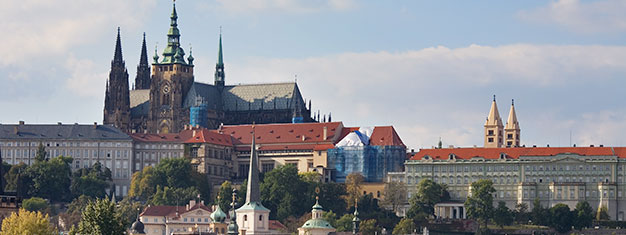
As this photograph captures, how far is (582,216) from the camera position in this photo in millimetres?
179250

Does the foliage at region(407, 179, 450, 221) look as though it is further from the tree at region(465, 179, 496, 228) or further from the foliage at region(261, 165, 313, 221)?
the foliage at region(261, 165, 313, 221)

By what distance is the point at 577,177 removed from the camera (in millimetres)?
189750

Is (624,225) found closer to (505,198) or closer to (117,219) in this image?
(505,198)

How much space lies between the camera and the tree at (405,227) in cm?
17750

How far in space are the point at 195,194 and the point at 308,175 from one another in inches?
450

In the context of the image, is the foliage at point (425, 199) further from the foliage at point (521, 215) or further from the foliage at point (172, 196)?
the foliage at point (172, 196)

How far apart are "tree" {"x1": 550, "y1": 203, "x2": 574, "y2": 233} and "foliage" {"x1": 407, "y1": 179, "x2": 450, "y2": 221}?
12309mm

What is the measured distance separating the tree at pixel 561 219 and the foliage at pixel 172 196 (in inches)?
1447

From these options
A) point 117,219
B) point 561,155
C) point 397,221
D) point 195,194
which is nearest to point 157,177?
point 195,194

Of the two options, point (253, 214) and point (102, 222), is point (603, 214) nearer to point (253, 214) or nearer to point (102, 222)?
point (253, 214)

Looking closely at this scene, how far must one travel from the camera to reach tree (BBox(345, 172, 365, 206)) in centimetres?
19075

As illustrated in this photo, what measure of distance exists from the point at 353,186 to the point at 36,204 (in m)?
31.2

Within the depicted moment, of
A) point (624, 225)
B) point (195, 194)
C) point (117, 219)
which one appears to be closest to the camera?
point (117, 219)

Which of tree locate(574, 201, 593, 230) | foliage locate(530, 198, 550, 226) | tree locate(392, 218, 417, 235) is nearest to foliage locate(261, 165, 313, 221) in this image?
tree locate(392, 218, 417, 235)
